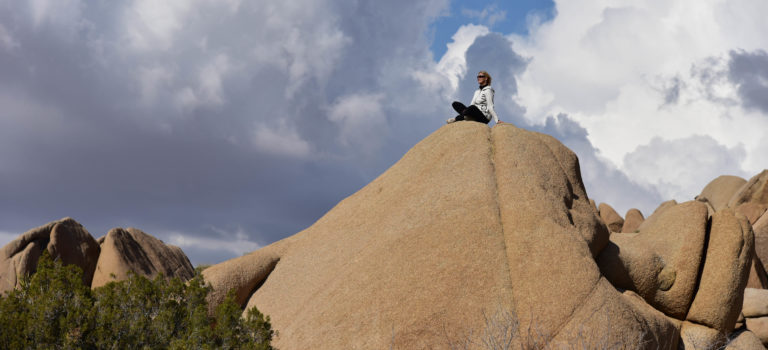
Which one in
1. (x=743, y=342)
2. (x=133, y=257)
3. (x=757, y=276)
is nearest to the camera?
(x=743, y=342)

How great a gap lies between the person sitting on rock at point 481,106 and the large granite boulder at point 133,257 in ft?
41.5

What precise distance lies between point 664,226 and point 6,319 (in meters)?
16.1

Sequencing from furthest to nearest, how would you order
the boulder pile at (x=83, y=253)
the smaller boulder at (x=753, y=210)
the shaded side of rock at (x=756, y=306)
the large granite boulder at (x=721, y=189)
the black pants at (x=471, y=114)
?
the large granite boulder at (x=721, y=189), the smaller boulder at (x=753, y=210), the boulder pile at (x=83, y=253), the shaded side of rock at (x=756, y=306), the black pants at (x=471, y=114)

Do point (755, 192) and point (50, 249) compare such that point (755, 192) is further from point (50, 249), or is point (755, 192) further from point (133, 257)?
point (50, 249)

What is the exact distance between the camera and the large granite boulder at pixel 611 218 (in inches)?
1944

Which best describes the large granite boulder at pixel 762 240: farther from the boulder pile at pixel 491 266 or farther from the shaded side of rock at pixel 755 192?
the boulder pile at pixel 491 266

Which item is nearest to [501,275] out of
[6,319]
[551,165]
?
[551,165]

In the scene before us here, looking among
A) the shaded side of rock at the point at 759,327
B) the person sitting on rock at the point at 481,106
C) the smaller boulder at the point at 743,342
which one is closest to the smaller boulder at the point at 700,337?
the smaller boulder at the point at 743,342

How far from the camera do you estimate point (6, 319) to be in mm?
10422

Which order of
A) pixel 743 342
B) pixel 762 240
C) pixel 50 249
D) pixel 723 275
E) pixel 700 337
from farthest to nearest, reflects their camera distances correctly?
1. pixel 762 240
2. pixel 50 249
3. pixel 743 342
4. pixel 723 275
5. pixel 700 337

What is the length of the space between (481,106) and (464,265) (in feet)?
21.6

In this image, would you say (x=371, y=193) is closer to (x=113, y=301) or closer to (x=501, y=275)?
(x=501, y=275)

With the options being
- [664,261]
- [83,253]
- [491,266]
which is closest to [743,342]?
[664,261]

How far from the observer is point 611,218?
49938 mm
